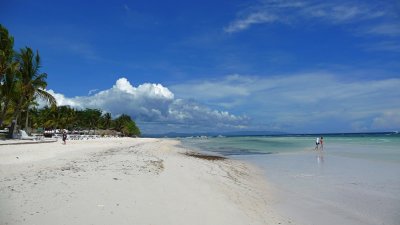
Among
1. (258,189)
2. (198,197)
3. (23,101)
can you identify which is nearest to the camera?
(198,197)

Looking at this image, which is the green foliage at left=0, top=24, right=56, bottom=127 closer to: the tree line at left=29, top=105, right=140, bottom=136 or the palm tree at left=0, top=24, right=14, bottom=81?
the palm tree at left=0, top=24, right=14, bottom=81

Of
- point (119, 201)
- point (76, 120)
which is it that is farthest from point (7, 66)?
point (76, 120)

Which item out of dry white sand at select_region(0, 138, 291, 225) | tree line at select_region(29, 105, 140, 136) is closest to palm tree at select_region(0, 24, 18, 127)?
tree line at select_region(29, 105, 140, 136)

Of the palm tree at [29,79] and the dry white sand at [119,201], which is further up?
the palm tree at [29,79]

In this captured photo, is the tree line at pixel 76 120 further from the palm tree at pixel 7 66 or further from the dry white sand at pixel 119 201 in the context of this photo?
the dry white sand at pixel 119 201

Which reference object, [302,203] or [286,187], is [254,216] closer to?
[302,203]

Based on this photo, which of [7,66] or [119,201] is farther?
[7,66]

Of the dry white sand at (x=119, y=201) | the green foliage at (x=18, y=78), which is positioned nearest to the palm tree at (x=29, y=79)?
the green foliage at (x=18, y=78)

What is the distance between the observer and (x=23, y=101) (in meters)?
37.9

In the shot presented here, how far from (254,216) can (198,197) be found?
1693 millimetres

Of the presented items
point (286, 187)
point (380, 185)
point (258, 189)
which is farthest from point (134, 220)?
point (380, 185)

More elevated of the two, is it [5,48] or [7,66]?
[5,48]

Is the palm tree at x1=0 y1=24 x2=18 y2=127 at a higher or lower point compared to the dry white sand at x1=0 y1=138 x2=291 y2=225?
higher

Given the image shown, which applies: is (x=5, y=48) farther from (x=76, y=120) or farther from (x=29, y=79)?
(x=76, y=120)
